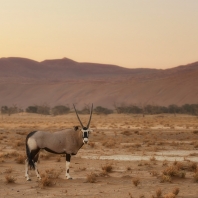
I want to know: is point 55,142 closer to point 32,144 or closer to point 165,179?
point 32,144

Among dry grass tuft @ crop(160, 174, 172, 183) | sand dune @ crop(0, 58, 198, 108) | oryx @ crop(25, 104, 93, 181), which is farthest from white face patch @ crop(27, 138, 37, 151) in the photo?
sand dune @ crop(0, 58, 198, 108)

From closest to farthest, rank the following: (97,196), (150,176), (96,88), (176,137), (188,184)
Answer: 1. (97,196)
2. (188,184)
3. (150,176)
4. (176,137)
5. (96,88)

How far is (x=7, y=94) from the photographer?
179125 mm

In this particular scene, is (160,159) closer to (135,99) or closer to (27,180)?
(27,180)

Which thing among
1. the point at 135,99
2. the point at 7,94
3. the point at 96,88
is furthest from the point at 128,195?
the point at 7,94

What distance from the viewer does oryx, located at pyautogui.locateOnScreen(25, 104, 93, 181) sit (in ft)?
44.2

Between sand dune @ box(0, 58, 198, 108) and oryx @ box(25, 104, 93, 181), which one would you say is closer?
oryx @ box(25, 104, 93, 181)

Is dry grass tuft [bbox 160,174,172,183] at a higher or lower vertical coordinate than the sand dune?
lower

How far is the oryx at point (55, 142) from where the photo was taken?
Answer: 531 inches

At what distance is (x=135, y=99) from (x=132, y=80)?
70.3 ft

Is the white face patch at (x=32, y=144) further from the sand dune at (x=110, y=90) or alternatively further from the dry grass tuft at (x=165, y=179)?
the sand dune at (x=110, y=90)

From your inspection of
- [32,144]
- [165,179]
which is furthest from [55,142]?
[165,179]

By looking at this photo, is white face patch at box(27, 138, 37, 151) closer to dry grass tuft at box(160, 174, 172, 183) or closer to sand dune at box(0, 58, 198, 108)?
dry grass tuft at box(160, 174, 172, 183)

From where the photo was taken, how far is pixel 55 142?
13.7 m
